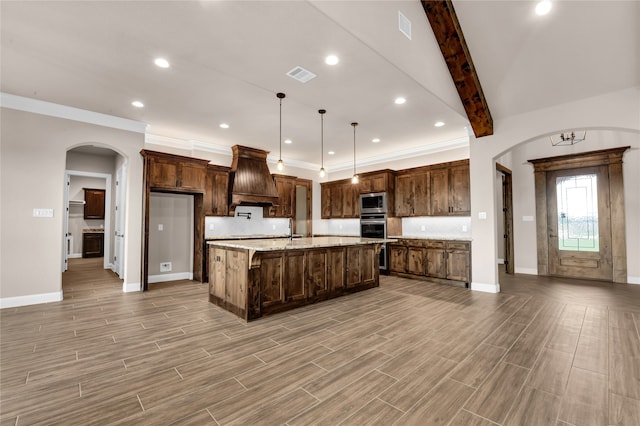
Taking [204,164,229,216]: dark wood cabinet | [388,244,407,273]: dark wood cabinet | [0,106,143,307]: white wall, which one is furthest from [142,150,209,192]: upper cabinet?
[388,244,407,273]: dark wood cabinet

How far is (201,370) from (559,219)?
760 cm

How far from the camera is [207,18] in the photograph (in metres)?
2.52

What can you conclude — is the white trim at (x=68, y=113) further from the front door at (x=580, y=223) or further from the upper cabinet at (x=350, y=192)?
the front door at (x=580, y=223)

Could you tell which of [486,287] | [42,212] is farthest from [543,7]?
[42,212]

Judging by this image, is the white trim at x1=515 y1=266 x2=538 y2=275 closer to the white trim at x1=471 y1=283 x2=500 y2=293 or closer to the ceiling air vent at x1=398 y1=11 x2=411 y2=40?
the white trim at x1=471 y1=283 x2=500 y2=293

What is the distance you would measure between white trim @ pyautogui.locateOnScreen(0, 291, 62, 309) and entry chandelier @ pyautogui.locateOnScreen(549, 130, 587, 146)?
32.5ft

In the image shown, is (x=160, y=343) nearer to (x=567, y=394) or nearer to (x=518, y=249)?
(x=567, y=394)

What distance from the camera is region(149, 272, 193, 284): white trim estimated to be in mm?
5900

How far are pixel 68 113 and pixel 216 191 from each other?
2.67 metres

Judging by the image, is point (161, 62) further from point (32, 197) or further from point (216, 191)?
point (216, 191)

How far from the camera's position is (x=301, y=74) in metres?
3.42

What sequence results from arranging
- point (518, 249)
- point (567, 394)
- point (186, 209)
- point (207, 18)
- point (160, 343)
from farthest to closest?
point (518, 249) < point (186, 209) < point (160, 343) < point (207, 18) < point (567, 394)

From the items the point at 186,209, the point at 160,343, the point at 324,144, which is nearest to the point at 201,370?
the point at 160,343

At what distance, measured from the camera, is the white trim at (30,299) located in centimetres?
399
